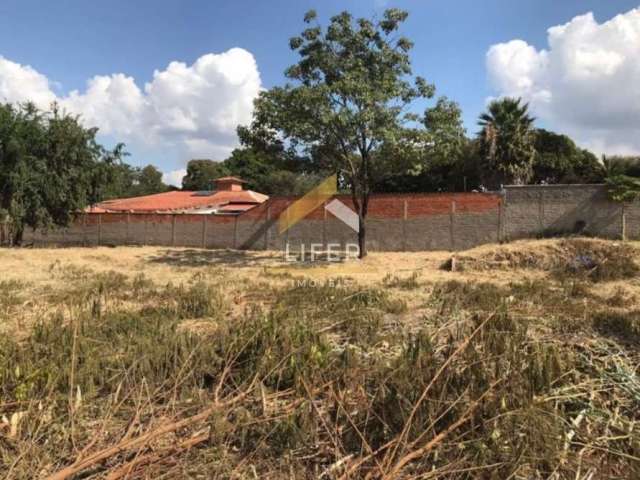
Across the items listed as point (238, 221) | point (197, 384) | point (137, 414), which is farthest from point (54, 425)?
point (238, 221)

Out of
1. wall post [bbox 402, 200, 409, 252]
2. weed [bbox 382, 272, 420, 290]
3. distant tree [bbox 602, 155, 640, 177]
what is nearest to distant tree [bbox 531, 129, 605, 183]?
distant tree [bbox 602, 155, 640, 177]

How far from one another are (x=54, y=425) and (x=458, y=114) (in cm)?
1294

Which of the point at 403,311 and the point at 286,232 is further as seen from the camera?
the point at 286,232

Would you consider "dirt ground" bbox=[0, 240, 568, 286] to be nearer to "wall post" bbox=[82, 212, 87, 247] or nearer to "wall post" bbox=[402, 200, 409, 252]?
"wall post" bbox=[402, 200, 409, 252]

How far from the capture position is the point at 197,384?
12.1 ft

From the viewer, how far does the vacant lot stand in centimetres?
254

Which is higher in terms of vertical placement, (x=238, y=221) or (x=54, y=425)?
(x=238, y=221)

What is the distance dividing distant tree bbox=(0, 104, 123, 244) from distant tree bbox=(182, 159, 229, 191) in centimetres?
2535

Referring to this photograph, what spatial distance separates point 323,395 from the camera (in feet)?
11.0

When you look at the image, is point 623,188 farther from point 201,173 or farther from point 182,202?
point 201,173

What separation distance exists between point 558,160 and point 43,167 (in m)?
24.4

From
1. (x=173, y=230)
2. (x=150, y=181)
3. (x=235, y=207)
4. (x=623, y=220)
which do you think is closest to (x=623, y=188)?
(x=623, y=220)

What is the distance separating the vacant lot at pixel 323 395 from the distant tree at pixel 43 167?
13.4 m

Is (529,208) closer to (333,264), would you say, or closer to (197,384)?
(333,264)
